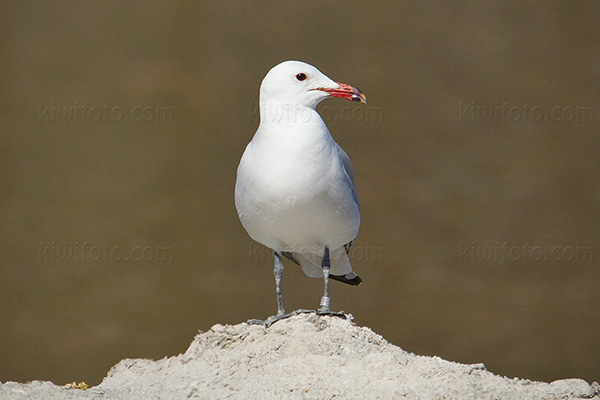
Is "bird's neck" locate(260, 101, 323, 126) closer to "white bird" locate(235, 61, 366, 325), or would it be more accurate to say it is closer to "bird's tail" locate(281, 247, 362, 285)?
"white bird" locate(235, 61, 366, 325)

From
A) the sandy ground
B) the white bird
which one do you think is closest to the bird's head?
the white bird

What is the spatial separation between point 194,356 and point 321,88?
1.58 meters

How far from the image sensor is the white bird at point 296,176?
14.9ft

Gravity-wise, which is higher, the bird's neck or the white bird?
the bird's neck

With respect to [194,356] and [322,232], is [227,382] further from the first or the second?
[322,232]

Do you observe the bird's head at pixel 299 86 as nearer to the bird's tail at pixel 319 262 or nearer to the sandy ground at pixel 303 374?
the bird's tail at pixel 319 262

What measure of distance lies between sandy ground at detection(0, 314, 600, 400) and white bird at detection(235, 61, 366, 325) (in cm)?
23

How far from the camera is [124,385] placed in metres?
4.43

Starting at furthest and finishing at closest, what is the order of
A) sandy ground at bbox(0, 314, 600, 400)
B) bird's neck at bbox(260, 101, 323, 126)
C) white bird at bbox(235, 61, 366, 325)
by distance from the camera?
bird's neck at bbox(260, 101, 323, 126) < white bird at bbox(235, 61, 366, 325) < sandy ground at bbox(0, 314, 600, 400)

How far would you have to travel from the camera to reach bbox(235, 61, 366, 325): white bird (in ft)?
14.9

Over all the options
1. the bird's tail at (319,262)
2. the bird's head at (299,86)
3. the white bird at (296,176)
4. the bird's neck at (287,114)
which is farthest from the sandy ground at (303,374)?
the bird's head at (299,86)

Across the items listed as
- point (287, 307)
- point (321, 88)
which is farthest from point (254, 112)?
point (321, 88)

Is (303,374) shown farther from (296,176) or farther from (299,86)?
(299,86)

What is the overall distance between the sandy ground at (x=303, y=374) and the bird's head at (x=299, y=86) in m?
1.18
